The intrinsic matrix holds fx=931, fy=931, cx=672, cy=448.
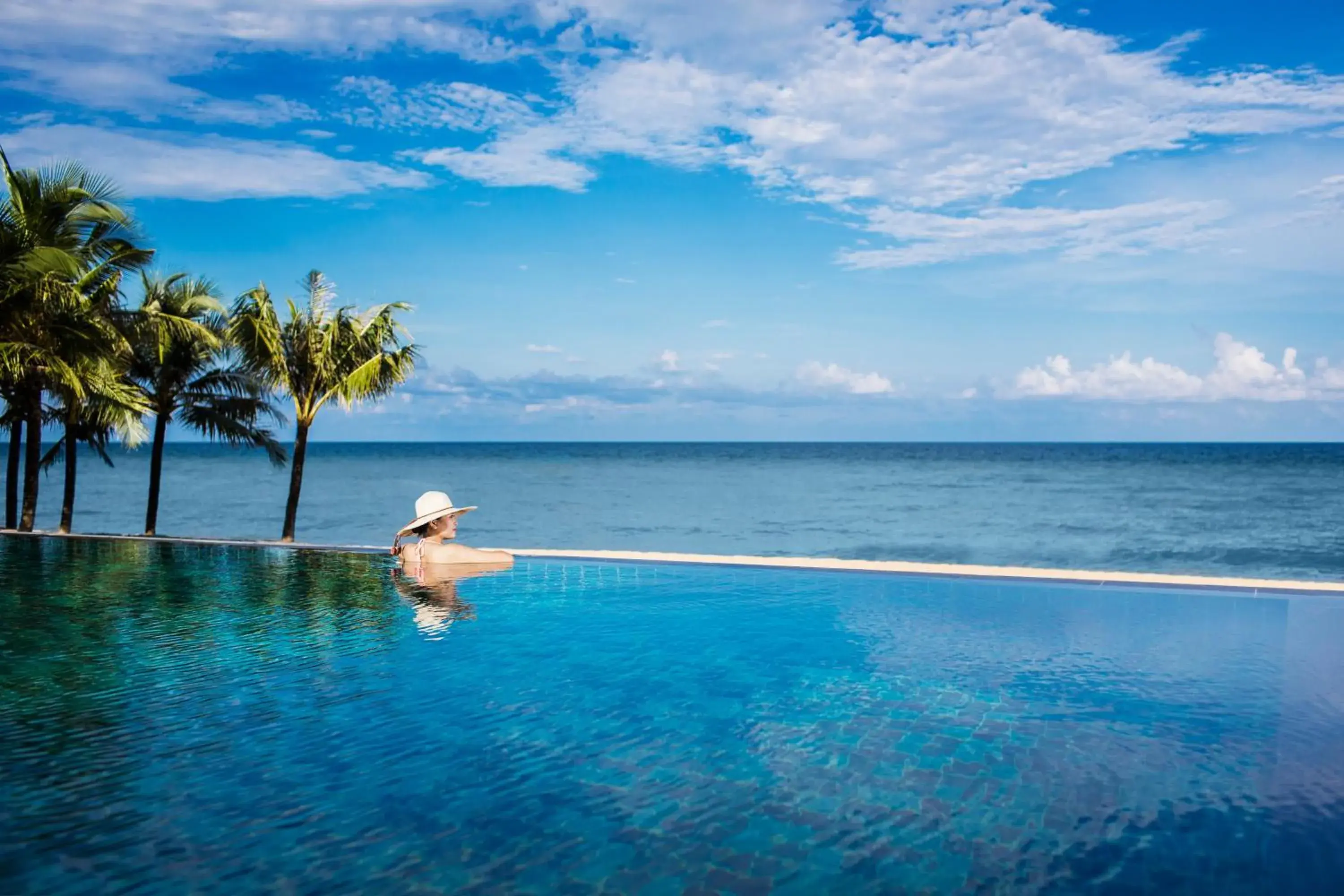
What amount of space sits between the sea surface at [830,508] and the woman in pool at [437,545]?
11539 mm

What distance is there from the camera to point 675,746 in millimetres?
4801

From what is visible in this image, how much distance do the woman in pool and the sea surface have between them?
37.9 ft

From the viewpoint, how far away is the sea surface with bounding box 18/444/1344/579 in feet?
76.2

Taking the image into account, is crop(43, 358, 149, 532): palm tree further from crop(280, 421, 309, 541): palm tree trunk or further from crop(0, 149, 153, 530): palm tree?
crop(280, 421, 309, 541): palm tree trunk

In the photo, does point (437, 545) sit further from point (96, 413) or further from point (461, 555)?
point (96, 413)

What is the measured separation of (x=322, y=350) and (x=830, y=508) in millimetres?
22727

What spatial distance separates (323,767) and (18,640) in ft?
14.0

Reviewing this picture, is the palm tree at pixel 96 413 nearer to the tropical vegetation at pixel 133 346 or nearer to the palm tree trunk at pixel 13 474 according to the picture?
the tropical vegetation at pixel 133 346

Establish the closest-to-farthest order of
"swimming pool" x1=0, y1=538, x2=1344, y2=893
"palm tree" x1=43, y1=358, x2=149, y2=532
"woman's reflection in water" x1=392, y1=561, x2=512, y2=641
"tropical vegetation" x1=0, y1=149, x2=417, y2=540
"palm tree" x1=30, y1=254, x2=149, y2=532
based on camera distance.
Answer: "swimming pool" x1=0, y1=538, x2=1344, y2=893 → "woman's reflection in water" x1=392, y1=561, x2=512, y2=641 → "palm tree" x1=30, y1=254, x2=149, y2=532 → "tropical vegetation" x1=0, y1=149, x2=417, y2=540 → "palm tree" x1=43, y1=358, x2=149, y2=532

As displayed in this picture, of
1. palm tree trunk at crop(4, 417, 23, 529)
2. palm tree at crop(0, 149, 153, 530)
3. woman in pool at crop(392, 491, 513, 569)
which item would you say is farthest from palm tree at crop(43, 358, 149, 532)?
woman in pool at crop(392, 491, 513, 569)

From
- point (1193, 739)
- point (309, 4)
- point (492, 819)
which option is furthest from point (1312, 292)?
point (492, 819)

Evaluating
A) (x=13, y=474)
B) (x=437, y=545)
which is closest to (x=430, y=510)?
(x=437, y=545)

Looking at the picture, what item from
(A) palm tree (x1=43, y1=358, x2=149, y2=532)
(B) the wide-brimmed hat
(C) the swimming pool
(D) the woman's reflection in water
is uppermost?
(A) palm tree (x1=43, y1=358, x2=149, y2=532)

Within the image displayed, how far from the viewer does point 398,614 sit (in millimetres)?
8203
